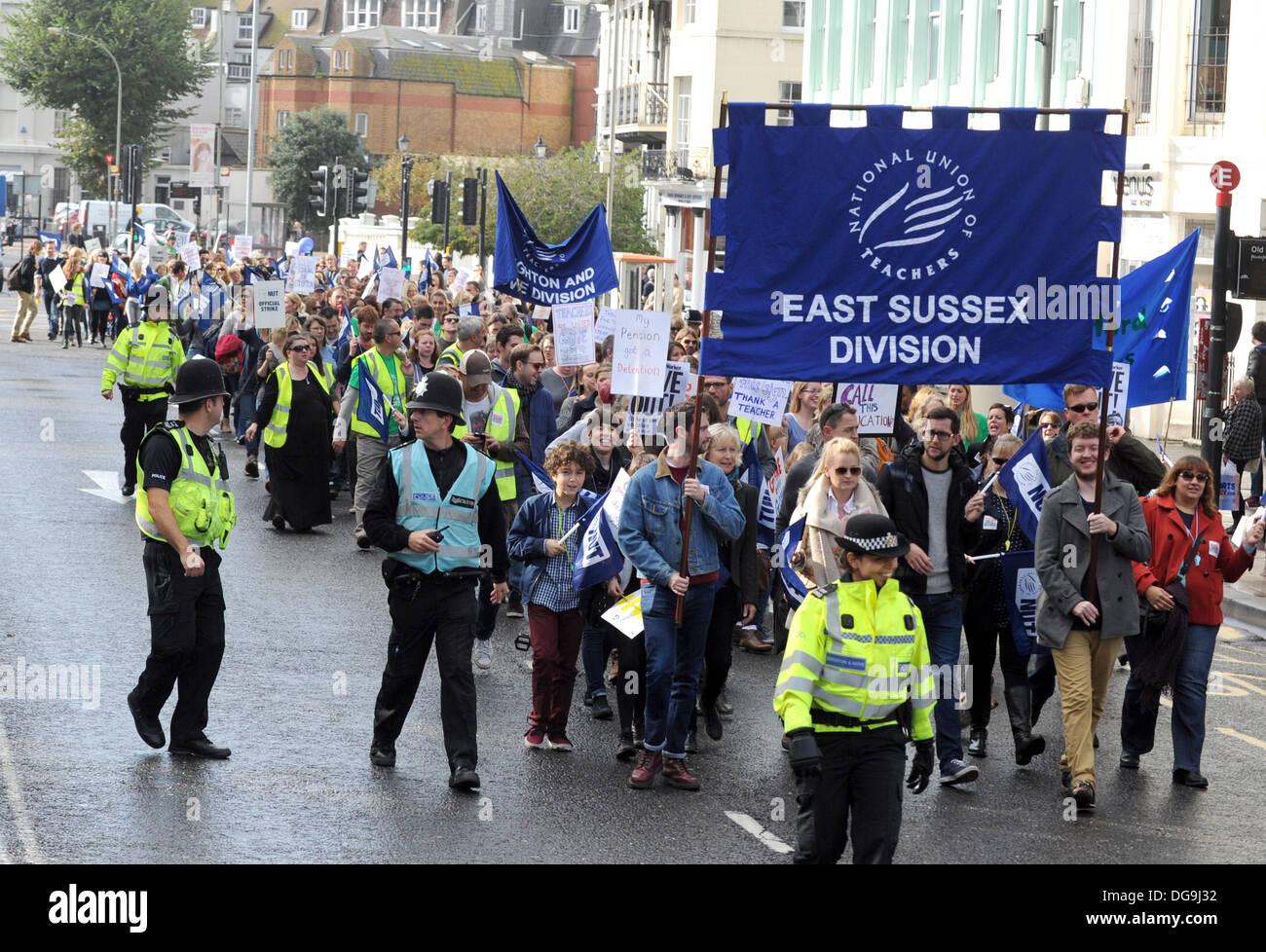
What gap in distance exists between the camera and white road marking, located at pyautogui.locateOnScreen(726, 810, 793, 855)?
326 inches

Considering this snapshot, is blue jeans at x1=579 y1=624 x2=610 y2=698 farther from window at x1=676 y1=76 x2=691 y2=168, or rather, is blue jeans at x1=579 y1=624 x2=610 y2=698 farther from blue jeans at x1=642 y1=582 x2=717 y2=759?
window at x1=676 y1=76 x2=691 y2=168

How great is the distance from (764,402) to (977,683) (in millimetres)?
3522

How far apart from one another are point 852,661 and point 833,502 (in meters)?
2.56

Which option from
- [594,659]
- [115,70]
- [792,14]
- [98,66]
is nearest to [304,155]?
[115,70]

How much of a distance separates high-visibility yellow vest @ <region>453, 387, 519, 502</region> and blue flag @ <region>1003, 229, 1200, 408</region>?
3621mm

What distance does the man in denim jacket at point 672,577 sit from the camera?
923 centimetres

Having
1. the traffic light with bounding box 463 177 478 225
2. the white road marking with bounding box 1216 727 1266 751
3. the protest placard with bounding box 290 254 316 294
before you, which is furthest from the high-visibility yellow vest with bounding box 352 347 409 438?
the traffic light with bounding box 463 177 478 225

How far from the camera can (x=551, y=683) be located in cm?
988

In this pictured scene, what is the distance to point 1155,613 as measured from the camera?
9859 millimetres

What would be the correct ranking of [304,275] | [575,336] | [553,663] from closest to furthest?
[553,663] < [575,336] < [304,275]

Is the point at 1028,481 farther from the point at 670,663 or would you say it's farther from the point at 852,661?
the point at 852,661

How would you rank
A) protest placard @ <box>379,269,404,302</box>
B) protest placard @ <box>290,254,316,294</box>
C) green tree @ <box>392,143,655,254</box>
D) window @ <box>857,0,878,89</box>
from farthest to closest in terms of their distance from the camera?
green tree @ <box>392,143,655,254</box>
window @ <box>857,0,878,89</box>
protest placard @ <box>290,254,316,294</box>
protest placard @ <box>379,269,404,302</box>

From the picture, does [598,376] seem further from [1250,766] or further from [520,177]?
[520,177]

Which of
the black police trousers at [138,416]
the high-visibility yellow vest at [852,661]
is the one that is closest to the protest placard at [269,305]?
the black police trousers at [138,416]
